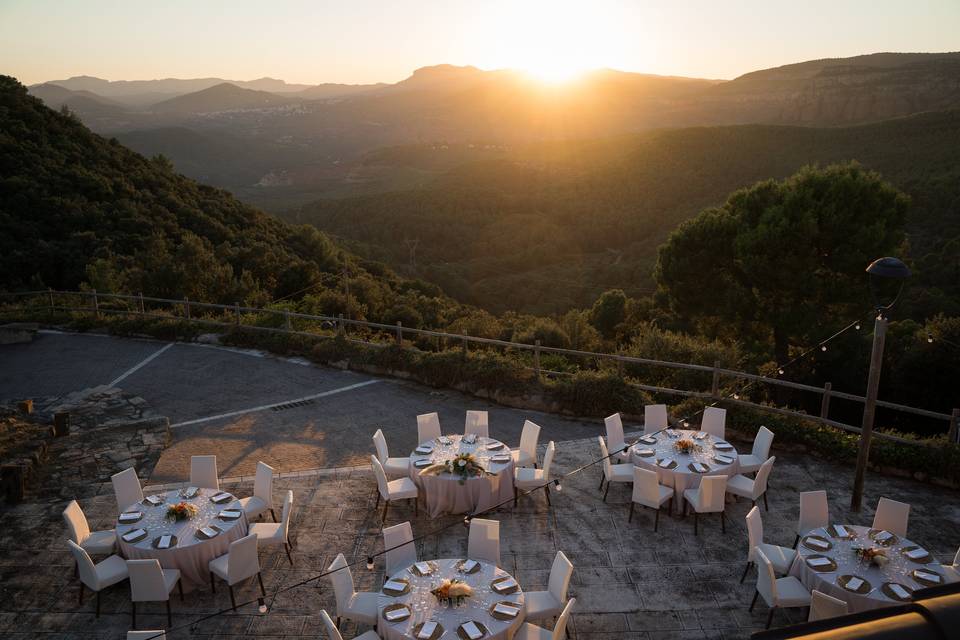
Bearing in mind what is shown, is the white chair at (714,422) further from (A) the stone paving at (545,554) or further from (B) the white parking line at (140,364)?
(B) the white parking line at (140,364)

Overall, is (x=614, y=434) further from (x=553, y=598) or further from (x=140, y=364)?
(x=140, y=364)

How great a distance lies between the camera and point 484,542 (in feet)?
22.8

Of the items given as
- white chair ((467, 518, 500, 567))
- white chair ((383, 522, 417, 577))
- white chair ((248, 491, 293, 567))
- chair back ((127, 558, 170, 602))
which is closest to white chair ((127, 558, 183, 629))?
chair back ((127, 558, 170, 602))

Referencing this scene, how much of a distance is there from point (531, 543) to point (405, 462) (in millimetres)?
2397

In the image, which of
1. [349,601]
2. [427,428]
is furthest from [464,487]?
[349,601]

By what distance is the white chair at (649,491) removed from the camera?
8.27m

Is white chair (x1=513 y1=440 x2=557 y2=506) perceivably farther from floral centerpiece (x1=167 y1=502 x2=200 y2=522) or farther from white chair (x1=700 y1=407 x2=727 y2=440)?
floral centerpiece (x1=167 y1=502 x2=200 y2=522)

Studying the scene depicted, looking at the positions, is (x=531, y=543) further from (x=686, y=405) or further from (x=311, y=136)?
(x=311, y=136)

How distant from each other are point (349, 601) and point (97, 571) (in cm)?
299

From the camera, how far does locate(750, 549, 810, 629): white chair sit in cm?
643

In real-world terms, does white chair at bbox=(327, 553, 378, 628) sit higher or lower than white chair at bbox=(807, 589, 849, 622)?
lower

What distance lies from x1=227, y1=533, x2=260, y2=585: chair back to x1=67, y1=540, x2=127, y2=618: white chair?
1.29m

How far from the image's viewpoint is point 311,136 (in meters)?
125

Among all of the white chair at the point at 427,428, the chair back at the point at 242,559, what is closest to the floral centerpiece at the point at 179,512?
the chair back at the point at 242,559
